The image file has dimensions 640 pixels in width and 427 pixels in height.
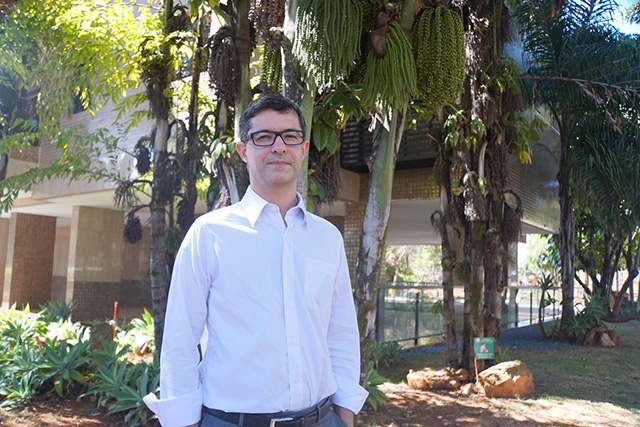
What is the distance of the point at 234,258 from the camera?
1799mm

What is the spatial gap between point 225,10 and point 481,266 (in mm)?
4540

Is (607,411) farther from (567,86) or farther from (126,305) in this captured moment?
(126,305)

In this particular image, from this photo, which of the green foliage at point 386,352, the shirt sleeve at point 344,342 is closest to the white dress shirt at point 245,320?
the shirt sleeve at point 344,342

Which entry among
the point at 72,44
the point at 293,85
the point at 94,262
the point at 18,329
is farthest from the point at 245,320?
the point at 94,262

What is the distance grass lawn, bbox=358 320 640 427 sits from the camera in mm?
5621

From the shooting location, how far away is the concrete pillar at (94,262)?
53.0 ft

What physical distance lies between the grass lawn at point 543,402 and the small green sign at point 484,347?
0.50 metres

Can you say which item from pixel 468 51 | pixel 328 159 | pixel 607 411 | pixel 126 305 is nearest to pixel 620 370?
pixel 607 411

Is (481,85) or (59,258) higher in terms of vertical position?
(481,85)

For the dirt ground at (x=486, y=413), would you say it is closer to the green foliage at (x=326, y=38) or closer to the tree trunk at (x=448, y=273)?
the tree trunk at (x=448, y=273)

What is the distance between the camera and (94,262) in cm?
1673

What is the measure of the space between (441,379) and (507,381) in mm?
802

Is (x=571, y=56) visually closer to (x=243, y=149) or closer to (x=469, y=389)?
(x=469, y=389)

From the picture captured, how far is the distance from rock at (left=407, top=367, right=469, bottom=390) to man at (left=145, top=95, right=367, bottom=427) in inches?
210
